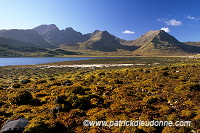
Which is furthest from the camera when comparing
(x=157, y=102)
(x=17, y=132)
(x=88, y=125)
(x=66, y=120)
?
(x=157, y=102)

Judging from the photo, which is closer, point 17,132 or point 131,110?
point 17,132

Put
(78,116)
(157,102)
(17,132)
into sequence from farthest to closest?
(157,102)
(78,116)
(17,132)

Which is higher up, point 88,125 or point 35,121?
point 35,121

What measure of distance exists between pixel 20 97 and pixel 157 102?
16.3 meters

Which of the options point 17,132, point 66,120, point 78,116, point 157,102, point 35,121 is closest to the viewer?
point 17,132

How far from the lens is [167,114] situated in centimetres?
1134

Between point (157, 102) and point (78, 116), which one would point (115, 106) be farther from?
point (157, 102)

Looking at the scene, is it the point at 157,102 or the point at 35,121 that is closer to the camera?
the point at 35,121

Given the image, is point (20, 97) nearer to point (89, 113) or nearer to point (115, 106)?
point (89, 113)

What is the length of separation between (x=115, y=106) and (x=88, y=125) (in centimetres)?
398

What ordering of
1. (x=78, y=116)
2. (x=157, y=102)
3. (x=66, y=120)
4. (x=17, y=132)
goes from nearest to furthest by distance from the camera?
Result: (x=17, y=132)
(x=66, y=120)
(x=78, y=116)
(x=157, y=102)

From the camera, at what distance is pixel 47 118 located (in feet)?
35.8

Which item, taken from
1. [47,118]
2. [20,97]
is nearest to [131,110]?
[47,118]

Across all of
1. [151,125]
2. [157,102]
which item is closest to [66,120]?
[151,125]
